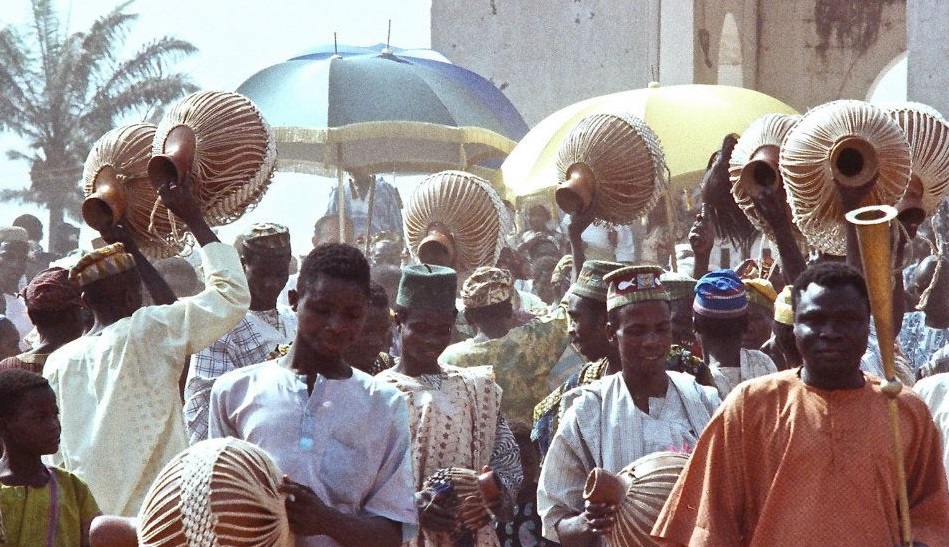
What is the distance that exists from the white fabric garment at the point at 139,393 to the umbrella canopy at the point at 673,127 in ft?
19.3

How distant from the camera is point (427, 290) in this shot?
19.9 feet

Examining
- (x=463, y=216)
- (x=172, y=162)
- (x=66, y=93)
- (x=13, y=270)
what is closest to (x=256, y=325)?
(x=172, y=162)

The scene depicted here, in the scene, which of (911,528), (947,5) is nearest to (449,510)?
(911,528)

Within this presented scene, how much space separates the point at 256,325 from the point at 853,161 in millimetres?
2491

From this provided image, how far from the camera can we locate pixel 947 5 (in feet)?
44.4

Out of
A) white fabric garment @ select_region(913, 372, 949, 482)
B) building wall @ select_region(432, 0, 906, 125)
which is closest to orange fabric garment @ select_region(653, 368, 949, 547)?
white fabric garment @ select_region(913, 372, 949, 482)

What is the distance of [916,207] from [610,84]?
12.6m

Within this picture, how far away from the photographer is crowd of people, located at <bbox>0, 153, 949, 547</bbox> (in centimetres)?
461

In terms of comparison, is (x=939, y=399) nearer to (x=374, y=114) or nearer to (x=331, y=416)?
(x=331, y=416)

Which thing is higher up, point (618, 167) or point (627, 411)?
point (618, 167)

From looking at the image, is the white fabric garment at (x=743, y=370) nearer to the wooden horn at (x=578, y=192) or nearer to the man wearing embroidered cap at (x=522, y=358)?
the man wearing embroidered cap at (x=522, y=358)

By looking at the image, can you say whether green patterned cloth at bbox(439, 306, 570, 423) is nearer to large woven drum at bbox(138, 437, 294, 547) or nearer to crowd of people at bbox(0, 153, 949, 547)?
crowd of people at bbox(0, 153, 949, 547)

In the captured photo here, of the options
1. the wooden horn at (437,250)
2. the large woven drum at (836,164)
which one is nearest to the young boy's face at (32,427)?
the large woven drum at (836,164)

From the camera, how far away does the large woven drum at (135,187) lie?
21.9ft
